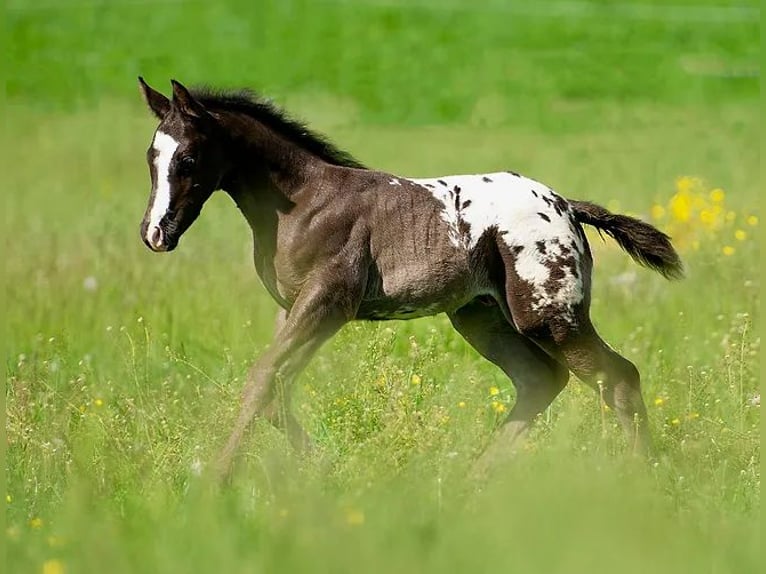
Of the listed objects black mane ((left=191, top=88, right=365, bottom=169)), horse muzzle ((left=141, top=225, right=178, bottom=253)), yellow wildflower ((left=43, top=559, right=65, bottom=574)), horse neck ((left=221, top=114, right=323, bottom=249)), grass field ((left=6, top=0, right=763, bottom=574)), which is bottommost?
grass field ((left=6, top=0, right=763, bottom=574))

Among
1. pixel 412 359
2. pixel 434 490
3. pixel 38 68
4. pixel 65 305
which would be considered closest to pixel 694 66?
pixel 38 68

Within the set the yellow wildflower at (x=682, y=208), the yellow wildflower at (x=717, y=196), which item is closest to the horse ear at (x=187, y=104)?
the yellow wildflower at (x=682, y=208)

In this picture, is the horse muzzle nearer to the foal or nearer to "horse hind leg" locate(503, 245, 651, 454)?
the foal

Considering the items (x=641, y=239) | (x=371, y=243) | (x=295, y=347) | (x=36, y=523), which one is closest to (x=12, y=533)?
(x=36, y=523)

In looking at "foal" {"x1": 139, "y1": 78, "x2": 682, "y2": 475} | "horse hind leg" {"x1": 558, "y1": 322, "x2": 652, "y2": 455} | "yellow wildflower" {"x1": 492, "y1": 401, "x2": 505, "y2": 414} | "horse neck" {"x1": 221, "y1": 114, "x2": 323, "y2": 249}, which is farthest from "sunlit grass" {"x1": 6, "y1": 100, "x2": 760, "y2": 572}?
"horse neck" {"x1": 221, "y1": 114, "x2": 323, "y2": 249}

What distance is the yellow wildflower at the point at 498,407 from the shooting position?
26.7ft

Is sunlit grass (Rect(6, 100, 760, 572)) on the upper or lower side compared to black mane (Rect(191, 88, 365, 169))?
lower

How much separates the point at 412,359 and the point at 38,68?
60.2 feet

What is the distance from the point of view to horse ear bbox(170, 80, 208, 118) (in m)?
7.11

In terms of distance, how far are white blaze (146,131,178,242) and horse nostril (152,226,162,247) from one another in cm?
1

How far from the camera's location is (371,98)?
23.7m

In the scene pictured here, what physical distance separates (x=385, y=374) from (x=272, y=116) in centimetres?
138

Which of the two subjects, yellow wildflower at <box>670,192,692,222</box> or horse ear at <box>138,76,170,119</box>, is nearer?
horse ear at <box>138,76,170,119</box>

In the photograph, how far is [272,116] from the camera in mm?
7645
